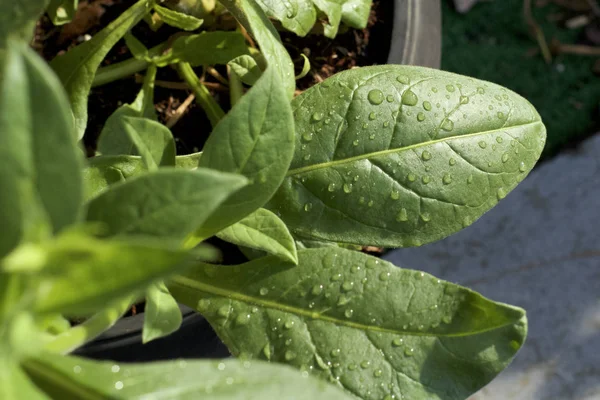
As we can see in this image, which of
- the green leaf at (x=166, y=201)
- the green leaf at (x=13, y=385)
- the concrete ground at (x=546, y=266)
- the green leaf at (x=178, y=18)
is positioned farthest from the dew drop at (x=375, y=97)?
the concrete ground at (x=546, y=266)

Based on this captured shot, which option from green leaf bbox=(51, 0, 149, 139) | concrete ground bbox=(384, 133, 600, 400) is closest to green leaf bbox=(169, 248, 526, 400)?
green leaf bbox=(51, 0, 149, 139)

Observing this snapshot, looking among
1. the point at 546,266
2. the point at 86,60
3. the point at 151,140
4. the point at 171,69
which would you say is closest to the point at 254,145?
the point at 151,140

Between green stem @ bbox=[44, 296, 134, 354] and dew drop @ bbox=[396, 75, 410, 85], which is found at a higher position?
dew drop @ bbox=[396, 75, 410, 85]

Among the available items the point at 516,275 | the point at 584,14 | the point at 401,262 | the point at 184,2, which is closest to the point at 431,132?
the point at 184,2

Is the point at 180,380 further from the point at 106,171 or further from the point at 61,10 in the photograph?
the point at 61,10

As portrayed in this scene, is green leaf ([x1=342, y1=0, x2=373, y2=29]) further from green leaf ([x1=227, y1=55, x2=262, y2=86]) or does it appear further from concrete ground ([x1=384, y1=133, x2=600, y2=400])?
concrete ground ([x1=384, y1=133, x2=600, y2=400])

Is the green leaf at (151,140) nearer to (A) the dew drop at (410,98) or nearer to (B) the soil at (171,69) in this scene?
(A) the dew drop at (410,98)
